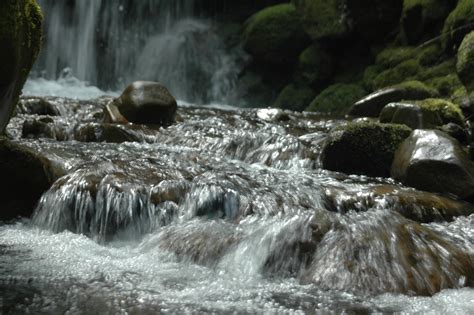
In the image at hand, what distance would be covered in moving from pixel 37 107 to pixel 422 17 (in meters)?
9.25

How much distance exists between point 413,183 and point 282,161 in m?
1.96

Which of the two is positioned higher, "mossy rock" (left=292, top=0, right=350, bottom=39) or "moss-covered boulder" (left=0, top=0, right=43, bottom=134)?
"mossy rock" (left=292, top=0, right=350, bottom=39)

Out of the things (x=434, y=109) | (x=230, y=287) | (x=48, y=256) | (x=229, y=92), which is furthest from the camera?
(x=229, y=92)

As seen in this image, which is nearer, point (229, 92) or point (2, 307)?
point (2, 307)

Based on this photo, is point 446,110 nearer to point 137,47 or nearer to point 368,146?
point 368,146

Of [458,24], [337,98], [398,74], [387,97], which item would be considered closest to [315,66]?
[337,98]

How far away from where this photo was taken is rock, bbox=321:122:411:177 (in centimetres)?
686

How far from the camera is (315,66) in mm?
15859

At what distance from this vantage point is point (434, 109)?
8172 millimetres

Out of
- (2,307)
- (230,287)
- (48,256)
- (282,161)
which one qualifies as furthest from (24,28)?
(282,161)

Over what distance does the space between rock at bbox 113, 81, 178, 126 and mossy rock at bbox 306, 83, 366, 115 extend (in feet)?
18.1

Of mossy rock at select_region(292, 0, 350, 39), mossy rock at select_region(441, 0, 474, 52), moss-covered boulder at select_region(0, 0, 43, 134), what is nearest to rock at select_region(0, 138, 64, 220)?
moss-covered boulder at select_region(0, 0, 43, 134)

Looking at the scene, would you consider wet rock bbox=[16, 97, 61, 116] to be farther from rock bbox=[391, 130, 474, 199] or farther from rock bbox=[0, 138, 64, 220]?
rock bbox=[391, 130, 474, 199]

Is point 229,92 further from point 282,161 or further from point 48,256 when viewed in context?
point 48,256
